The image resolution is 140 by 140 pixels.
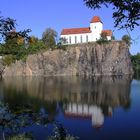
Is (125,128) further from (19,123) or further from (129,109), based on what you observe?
(19,123)

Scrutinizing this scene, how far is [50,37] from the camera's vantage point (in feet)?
388

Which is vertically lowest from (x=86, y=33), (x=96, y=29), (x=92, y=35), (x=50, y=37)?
(x=50, y=37)

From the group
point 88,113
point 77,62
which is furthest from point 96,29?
point 88,113

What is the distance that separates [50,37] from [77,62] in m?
13.4

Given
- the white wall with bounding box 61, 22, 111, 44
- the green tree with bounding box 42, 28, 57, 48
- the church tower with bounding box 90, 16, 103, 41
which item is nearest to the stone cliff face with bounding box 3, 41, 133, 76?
the white wall with bounding box 61, 22, 111, 44

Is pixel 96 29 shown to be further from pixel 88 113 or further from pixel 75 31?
pixel 88 113

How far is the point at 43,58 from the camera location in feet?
384

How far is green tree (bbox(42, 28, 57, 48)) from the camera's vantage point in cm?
11838

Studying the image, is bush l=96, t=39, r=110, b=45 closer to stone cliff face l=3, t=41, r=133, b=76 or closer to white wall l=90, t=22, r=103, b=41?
stone cliff face l=3, t=41, r=133, b=76

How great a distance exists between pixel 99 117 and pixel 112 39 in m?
90.4

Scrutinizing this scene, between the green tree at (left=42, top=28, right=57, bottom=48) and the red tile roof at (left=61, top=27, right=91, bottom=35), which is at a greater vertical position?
the red tile roof at (left=61, top=27, right=91, bottom=35)

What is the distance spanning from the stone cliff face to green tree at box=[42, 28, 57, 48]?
3.10m

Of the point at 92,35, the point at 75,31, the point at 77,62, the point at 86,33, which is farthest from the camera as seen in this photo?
the point at 77,62

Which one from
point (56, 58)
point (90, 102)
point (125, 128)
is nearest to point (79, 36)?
point (56, 58)
